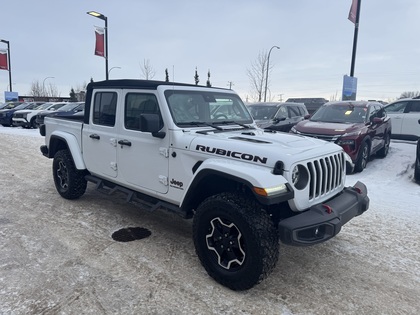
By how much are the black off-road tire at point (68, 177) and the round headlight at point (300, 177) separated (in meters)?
3.66

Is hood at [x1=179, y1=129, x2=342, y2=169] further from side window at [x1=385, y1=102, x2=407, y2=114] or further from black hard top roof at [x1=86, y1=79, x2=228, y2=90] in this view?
side window at [x1=385, y1=102, x2=407, y2=114]

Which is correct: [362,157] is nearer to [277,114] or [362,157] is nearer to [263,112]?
[277,114]

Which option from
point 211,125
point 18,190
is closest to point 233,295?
point 211,125

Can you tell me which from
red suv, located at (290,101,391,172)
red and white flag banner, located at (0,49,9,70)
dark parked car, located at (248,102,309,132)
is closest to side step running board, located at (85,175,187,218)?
red suv, located at (290,101,391,172)

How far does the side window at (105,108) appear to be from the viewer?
179 inches

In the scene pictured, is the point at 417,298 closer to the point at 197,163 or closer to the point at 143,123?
the point at 197,163

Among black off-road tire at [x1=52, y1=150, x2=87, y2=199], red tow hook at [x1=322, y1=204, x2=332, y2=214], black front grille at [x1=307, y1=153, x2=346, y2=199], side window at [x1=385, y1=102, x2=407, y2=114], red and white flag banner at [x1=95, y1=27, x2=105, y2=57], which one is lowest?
black off-road tire at [x1=52, y1=150, x2=87, y2=199]

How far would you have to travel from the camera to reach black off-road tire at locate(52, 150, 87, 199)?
5.41 metres

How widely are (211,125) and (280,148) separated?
1090 mm

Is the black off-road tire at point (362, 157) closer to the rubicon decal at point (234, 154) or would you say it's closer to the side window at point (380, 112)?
the side window at point (380, 112)

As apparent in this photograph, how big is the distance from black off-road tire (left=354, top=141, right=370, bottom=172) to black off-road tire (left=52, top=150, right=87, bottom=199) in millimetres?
5907

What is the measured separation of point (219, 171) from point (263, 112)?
8.17 meters

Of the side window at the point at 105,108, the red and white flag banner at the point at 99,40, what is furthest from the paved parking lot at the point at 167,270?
the red and white flag banner at the point at 99,40

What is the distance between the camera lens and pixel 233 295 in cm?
304
